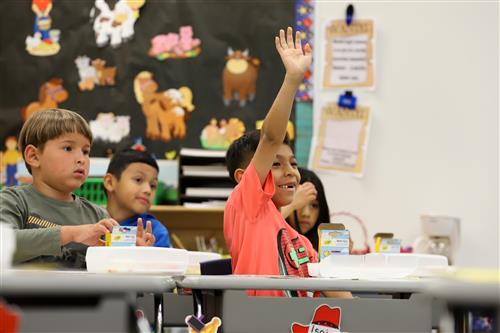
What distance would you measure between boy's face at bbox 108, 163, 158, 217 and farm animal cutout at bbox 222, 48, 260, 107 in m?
1.25

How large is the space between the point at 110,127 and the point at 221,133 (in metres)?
0.64

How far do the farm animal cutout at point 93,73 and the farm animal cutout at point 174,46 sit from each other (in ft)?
0.88

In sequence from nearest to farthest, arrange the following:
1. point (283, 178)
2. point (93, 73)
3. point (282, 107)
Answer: point (282, 107) < point (283, 178) < point (93, 73)

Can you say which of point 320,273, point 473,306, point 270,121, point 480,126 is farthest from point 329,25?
point 473,306

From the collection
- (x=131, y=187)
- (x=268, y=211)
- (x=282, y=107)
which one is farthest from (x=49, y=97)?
(x=282, y=107)

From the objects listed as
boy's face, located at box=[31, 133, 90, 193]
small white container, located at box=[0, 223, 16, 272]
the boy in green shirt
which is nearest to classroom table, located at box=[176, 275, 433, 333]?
small white container, located at box=[0, 223, 16, 272]

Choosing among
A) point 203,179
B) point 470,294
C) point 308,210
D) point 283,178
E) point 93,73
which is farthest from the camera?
Answer: point 93,73

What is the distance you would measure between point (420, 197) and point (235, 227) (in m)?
2.40

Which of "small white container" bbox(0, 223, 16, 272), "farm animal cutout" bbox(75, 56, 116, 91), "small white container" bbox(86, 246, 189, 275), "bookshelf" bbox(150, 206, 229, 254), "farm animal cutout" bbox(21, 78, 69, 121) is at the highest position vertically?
"farm animal cutout" bbox(75, 56, 116, 91)

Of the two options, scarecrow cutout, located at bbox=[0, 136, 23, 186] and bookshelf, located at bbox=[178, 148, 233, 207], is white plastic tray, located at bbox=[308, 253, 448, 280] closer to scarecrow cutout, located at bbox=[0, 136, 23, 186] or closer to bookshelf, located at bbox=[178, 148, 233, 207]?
bookshelf, located at bbox=[178, 148, 233, 207]

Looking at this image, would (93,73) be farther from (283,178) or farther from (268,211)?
(268,211)

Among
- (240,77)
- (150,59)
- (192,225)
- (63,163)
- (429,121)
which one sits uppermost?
(150,59)

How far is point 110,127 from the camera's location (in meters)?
4.44

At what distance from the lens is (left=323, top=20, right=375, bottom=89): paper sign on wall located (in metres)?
4.50
